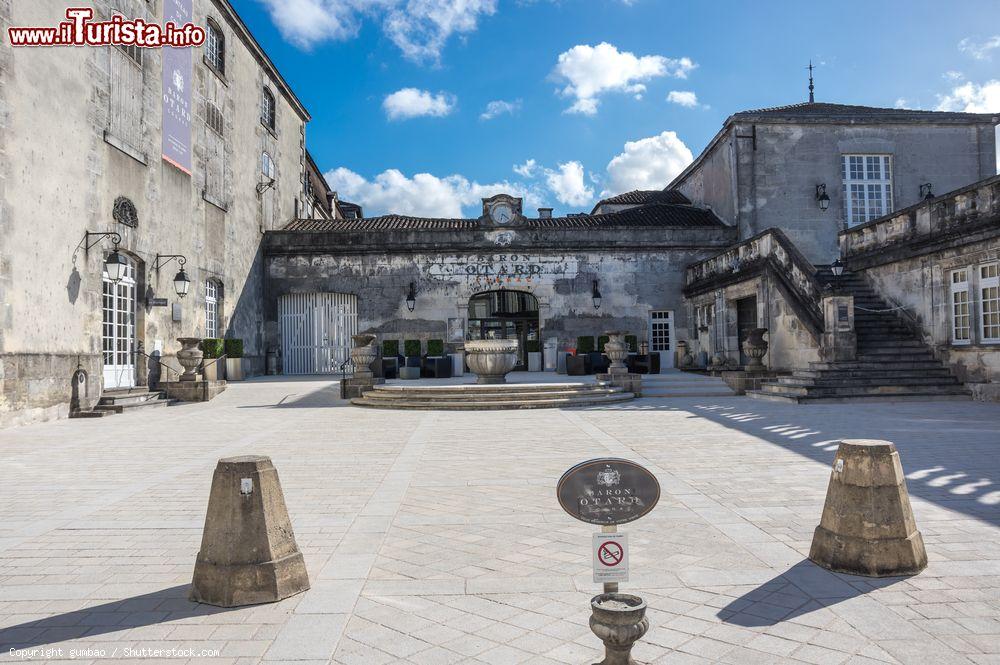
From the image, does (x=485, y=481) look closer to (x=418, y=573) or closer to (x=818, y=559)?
(x=418, y=573)

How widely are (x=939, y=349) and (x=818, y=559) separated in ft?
→ 43.0

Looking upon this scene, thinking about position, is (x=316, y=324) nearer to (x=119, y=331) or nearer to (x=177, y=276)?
(x=177, y=276)

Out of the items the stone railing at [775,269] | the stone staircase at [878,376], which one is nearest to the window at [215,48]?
the stone railing at [775,269]

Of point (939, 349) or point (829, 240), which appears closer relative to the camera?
point (939, 349)

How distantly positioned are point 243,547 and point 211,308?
18089 millimetres

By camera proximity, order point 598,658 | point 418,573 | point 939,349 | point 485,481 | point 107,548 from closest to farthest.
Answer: point 598,658 < point 418,573 < point 107,548 < point 485,481 < point 939,349

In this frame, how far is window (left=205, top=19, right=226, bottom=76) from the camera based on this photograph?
19819 mm

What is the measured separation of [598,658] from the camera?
2.91 m

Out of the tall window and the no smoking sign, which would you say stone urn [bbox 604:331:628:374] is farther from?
the no smoking sign

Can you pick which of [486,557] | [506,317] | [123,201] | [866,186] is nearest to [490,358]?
[123,201]

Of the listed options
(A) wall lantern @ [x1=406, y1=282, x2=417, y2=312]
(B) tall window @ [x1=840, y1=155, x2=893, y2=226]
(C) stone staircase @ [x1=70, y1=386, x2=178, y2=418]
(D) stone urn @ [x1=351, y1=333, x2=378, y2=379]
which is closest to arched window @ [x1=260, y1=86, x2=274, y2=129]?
(A) wall lantern @ [x1=406, y1=282, x2=417, y2=312]

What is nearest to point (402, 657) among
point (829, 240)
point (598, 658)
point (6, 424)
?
point (598, 658)

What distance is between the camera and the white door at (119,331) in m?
14.6

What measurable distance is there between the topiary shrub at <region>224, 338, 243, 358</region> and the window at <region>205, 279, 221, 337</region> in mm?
664
